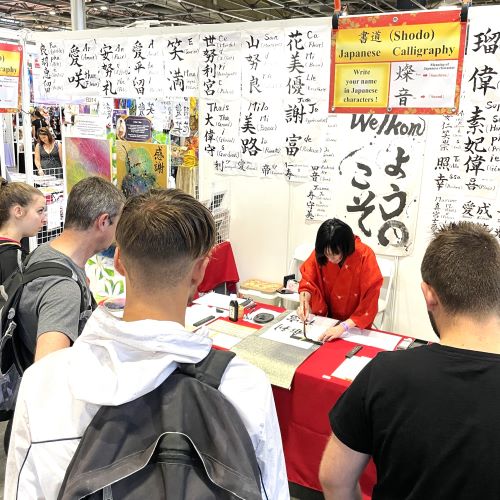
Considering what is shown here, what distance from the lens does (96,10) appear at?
9.21 m

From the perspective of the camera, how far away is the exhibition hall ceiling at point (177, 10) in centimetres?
814

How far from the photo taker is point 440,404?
100cm

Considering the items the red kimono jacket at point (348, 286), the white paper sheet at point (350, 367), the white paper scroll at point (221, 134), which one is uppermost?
the white paper scroll at point (221, 134)

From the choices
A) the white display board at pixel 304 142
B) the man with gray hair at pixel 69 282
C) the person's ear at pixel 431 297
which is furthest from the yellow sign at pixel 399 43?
the person's ear at pixel 431 297

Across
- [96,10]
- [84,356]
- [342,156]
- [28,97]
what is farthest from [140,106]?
[96,10]

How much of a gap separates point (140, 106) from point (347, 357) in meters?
2.53

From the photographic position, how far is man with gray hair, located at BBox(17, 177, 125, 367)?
1461 millimetres

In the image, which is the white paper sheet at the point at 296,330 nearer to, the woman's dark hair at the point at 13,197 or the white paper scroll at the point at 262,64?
the woman's dark hair at the point at 13,197

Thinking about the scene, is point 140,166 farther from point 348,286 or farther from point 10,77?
point 348,286

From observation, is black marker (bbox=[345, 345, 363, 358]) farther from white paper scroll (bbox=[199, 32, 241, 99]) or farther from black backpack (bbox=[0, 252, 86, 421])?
white paper scroll (bbox=[199, 32, 241, 99])

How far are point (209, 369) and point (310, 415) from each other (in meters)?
1.59

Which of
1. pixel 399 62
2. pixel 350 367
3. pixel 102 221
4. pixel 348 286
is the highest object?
pixel 399 62

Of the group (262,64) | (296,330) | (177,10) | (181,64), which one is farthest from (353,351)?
(177,10)

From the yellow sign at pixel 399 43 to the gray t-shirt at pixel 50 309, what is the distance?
221cm
